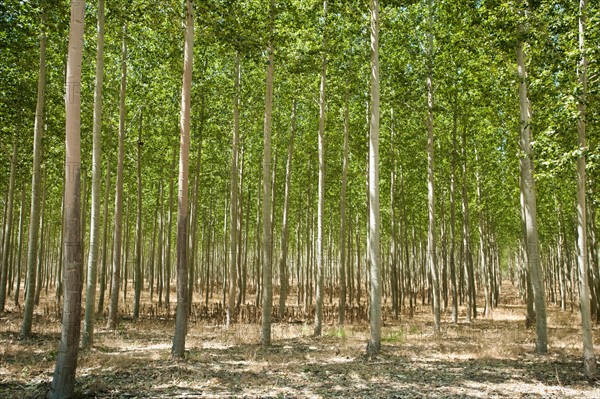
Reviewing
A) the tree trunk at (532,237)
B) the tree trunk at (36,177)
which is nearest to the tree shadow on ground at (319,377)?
the tree trunk at (532,237)

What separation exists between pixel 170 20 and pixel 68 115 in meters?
5.42

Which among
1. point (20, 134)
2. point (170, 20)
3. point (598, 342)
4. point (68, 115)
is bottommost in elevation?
point (598, 342)

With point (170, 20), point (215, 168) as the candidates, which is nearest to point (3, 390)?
point (170, 20)

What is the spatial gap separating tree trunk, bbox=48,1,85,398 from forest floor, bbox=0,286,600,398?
0.66m

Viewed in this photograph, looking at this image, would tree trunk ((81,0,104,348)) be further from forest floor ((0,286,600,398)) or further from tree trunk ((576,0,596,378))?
tree trunk ((576,0,596,378))

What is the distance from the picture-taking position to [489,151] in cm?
1959

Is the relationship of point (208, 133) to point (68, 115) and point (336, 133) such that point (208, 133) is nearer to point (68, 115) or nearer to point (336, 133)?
point (336, 133)

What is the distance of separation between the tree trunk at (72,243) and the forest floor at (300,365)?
0.66 m

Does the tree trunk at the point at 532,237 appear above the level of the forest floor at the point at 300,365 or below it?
above

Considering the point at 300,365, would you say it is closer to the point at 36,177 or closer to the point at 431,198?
the point at 431,198

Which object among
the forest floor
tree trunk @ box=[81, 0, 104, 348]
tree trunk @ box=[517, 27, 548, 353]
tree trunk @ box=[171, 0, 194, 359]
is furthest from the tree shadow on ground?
tree trunk @ box=[81, 0, 104, 348]

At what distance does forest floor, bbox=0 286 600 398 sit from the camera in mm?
7215

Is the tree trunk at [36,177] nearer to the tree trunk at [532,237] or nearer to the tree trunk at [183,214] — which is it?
the tree trunk at [183,214]

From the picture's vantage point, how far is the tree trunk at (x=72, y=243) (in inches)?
233
